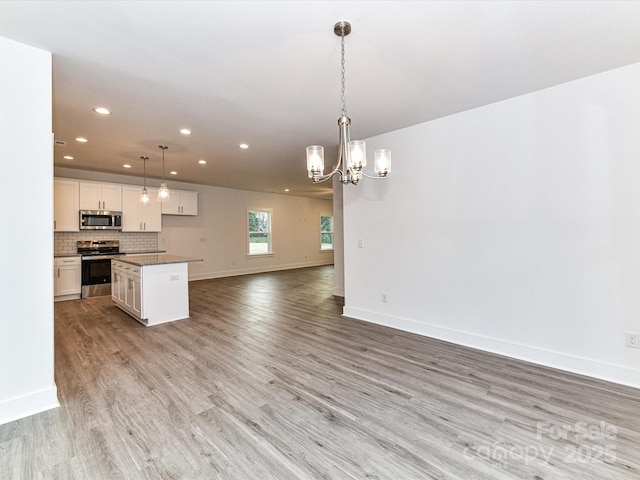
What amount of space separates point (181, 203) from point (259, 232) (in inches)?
110

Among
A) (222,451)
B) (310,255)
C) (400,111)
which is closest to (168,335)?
(222,451)

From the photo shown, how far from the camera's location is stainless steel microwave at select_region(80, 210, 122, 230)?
5.95 metres

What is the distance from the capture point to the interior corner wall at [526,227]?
8.20ft

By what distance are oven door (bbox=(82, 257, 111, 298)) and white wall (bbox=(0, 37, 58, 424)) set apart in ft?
14.4

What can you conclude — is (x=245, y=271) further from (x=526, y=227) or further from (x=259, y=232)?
(x=526, y=227)

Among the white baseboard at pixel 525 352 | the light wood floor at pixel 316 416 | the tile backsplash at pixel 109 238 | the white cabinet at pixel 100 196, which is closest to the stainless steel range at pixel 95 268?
the tile backsplash at pixel 109 238

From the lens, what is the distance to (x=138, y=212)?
6.70m

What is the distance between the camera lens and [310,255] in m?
11.3

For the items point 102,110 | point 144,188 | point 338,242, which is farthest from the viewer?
point 338,242

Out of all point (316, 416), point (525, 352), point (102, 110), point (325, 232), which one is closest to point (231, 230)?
point (325, 232)

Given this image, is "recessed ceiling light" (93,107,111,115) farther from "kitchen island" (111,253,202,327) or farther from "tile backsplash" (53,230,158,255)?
"tile backsplash" (53,230,158,255)

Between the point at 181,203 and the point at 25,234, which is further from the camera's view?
the point at 181,203

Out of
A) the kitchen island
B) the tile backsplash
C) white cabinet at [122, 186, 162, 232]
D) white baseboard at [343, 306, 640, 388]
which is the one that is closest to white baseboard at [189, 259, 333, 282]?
the tile backsplash

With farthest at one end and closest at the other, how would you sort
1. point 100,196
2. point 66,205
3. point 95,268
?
1. point 100,196
2. point 95,268
3. point 66,205
